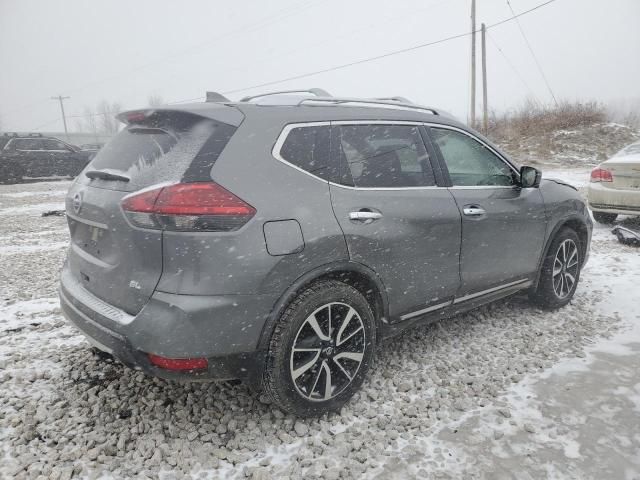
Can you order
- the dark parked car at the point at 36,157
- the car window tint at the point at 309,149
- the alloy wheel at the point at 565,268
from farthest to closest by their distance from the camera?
the dark parked car at the point at 36,157
the alloy wheel at the point at 565,268
the car window tint at the point at 309,149

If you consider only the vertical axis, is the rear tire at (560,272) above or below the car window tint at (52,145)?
below

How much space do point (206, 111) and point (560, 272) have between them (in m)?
3.42

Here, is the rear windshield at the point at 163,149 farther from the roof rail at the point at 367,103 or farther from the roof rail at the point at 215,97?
the roof rail at the point at 367,103

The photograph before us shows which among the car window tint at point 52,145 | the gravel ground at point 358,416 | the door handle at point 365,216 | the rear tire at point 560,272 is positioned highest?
the door handle at point 365,216

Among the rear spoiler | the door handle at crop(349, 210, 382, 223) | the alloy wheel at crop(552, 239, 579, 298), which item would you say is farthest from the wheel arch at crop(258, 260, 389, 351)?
the alloy wheel at crop(552, 239, 579, 298)

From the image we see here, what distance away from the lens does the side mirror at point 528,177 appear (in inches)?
140

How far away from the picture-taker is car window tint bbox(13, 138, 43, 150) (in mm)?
14906

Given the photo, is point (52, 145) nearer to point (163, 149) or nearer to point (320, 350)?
point (163, 149)

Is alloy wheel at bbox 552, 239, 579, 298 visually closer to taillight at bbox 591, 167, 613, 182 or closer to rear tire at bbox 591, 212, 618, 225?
taillight at bbox 591, 167, 613, 182

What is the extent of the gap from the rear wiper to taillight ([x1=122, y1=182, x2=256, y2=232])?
0.91 feet

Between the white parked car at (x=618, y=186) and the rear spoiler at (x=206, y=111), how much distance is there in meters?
6.76

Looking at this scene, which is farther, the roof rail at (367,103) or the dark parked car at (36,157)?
the dark parked car at (36,157)

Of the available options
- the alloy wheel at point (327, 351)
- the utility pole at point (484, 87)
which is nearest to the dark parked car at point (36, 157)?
the alloy wheel at point (327, 351)

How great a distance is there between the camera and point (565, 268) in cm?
416
